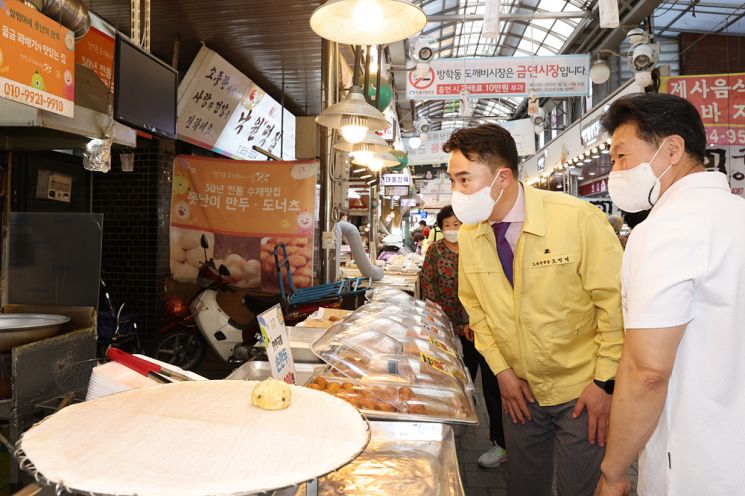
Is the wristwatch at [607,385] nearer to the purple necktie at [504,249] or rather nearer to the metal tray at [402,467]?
the purple necktie at [504,249]

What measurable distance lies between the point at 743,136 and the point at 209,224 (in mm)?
7578

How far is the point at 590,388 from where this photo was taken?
2.17 meters

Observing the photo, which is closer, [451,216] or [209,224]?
[451,216]

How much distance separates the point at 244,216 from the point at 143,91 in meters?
2.77

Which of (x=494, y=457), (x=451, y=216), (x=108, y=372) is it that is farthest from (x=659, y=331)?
(x=451, y=216)

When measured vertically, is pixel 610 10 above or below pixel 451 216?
above

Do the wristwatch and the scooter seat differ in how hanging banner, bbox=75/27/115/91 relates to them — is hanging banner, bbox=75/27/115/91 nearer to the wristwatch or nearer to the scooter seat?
the scooter seat

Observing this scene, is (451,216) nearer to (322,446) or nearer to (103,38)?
(103,38)

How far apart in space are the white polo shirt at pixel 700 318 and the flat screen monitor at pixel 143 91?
11.0 feet

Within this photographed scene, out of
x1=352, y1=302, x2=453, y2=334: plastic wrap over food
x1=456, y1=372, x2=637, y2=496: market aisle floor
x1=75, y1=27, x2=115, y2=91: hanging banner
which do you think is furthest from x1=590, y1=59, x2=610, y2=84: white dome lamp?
x1=75, y1=27, x2=115, y2=91: hanging banner

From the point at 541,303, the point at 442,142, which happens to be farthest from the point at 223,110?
the point at 442,142

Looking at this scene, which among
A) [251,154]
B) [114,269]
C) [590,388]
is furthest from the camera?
[251,154]

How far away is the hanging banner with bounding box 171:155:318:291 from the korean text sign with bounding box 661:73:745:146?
18.7 feet

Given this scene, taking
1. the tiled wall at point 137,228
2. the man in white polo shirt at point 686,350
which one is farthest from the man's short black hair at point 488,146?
the tiled wall at point 137,228
